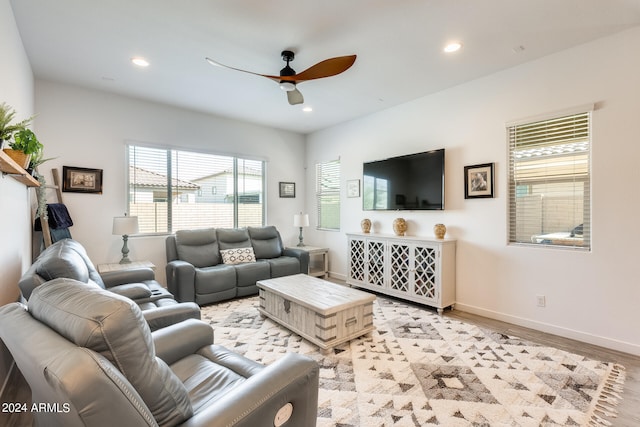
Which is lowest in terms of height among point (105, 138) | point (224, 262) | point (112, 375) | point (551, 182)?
point (224, 262)

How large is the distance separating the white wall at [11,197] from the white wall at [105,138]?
71 cm

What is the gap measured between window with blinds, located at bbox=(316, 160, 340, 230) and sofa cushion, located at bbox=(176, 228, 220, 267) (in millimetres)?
2122

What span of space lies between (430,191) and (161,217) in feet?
13.0

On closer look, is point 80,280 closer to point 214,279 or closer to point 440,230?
point 214,279

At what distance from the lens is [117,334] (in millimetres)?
849

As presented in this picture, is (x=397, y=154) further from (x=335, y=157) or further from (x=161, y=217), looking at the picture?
(x=161, y=217)

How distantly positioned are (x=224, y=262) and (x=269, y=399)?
3.63 m

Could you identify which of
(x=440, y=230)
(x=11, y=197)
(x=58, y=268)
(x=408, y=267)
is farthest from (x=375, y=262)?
(x=11, y=197)

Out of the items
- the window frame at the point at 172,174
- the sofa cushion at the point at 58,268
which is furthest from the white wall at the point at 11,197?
the window frame at the point at 172,174

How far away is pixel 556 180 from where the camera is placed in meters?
3.05

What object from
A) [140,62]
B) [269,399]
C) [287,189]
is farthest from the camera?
[287,189]

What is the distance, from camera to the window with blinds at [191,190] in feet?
14.5

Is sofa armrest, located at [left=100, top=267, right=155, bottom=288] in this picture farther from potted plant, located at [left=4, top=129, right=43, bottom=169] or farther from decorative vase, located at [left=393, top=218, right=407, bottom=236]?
decorative vase, located at [left=393, top=218, right=407, bottom=236]

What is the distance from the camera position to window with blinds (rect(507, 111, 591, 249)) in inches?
114
